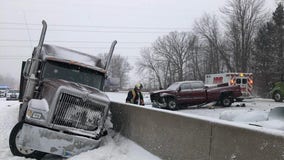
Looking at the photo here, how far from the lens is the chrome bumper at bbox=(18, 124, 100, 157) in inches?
312

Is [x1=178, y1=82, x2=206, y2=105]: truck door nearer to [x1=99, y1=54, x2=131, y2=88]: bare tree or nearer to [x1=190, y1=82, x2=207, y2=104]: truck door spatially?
[x1=190, y1=82, x2=207, y2=104]: truck door

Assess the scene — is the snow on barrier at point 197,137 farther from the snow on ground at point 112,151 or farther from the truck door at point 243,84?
the truck door at point 243,84

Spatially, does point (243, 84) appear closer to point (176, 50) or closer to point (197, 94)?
point (197, 94)

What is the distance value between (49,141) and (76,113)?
35.2 inches

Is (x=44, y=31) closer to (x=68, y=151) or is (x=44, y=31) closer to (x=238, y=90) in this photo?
(x=68, y=151)

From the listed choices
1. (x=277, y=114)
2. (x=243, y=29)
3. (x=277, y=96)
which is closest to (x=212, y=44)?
(x=243, y=29)

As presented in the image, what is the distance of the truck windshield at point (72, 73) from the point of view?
1027 centimetres

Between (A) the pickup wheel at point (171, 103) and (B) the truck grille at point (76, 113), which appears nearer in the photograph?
(B) the truck grille at point (76, 113)

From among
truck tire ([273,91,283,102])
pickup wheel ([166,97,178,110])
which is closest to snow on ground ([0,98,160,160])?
pickup wheel ([166,97,178,110])

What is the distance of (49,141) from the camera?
7977mm

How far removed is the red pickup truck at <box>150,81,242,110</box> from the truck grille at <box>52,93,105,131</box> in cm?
1491

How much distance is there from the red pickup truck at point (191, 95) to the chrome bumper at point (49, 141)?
50.8 ft

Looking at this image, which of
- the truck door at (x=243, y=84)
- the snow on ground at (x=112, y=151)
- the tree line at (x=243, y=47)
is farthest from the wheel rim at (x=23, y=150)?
the tree line at (x=243, y=47)

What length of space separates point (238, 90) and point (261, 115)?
16854 millimetres
